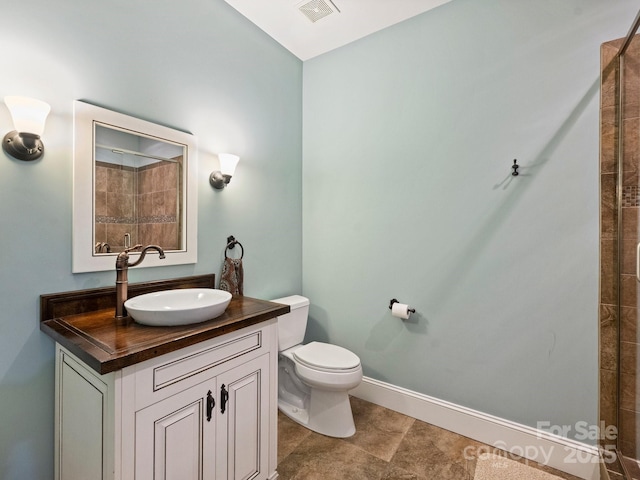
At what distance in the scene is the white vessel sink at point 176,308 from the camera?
45.4 inches

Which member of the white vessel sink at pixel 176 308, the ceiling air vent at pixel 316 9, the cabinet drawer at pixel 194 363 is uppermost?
the ceiling air vent at pixel 316 9

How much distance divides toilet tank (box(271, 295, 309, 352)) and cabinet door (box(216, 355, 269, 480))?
2.19 feet

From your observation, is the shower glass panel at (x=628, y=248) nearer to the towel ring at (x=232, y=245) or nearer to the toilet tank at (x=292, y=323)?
the toilet tank at (x=292, y=323)

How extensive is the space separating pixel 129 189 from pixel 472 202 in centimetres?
193

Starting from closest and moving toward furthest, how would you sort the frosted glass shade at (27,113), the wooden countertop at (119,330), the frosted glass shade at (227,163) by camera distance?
the wooden countertop at (119,330) → the frosted glass shade at (27,113) → the frosted glass shade at (227,163)

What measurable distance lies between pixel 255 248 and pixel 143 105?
109cm

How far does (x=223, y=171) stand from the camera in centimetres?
189

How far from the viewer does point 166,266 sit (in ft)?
5.48

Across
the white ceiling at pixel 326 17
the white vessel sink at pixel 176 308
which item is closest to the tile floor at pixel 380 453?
the white vessel sink at pixel 176 308

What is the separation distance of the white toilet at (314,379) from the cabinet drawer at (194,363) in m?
0.56

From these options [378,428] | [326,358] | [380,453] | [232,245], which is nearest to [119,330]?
[232,245]

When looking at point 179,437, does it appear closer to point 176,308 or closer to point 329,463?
point 176,308

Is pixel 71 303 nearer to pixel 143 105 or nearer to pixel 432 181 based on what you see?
pixel 143 105

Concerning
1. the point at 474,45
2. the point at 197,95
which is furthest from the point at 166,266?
the point at 474,45
